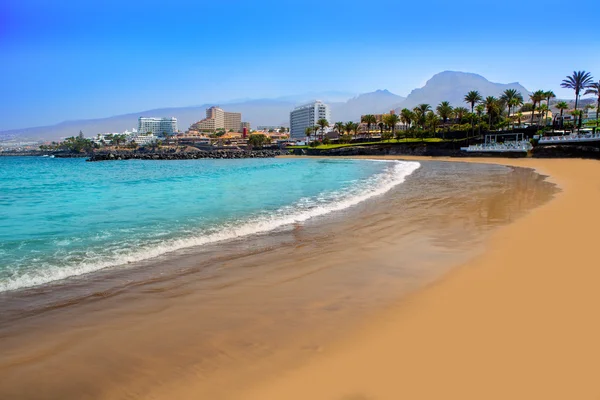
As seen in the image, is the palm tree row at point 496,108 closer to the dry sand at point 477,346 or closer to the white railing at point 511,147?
the white railing at point 511,147

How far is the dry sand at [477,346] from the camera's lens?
3.30 metres

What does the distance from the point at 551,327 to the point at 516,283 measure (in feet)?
5.11

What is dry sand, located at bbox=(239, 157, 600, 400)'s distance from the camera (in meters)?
3.30

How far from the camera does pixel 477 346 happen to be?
12.9 feet

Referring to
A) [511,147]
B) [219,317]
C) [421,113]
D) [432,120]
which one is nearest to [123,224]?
[219,317]

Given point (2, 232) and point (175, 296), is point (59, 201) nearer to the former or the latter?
point (2, 232)

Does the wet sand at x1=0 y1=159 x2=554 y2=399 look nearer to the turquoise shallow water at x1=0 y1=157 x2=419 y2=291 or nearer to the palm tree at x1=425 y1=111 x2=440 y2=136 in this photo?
the turquoise shallow water at x1=0 y1=157 x2=419 y2=291

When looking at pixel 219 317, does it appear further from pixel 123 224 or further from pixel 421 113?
pixel 421 113

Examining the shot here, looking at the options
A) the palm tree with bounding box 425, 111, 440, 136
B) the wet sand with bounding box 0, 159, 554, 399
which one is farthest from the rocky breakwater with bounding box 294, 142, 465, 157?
the wet sand with bounding box 0, 159, 554, 399

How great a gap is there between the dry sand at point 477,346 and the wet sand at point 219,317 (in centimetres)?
7

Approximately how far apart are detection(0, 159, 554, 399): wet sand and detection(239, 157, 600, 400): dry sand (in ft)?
0.22

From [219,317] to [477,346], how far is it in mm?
3064

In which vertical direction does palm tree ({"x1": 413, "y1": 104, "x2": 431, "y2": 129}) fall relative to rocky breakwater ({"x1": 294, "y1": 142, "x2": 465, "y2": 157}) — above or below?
above

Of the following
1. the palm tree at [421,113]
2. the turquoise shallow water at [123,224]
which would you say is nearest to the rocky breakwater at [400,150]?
the palm tree at [421,113]
